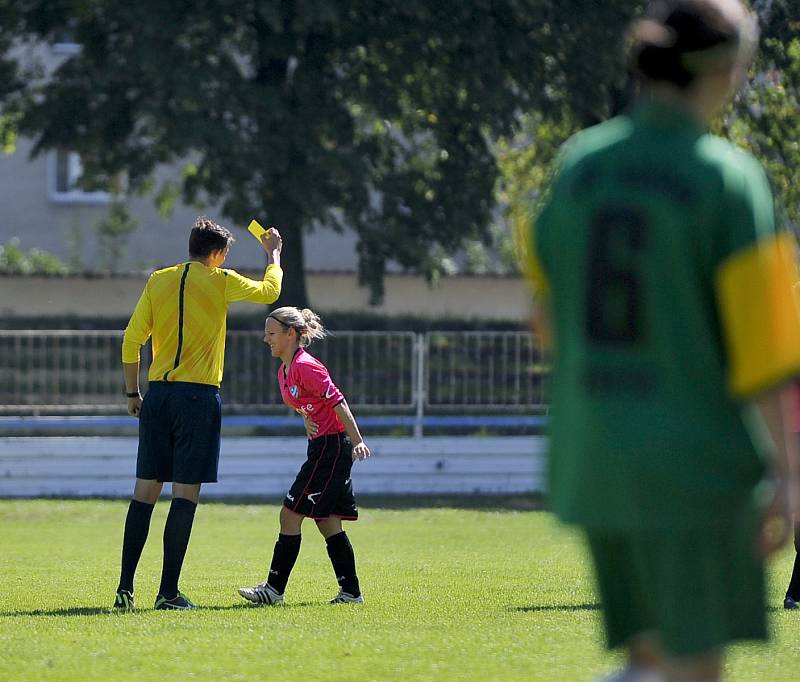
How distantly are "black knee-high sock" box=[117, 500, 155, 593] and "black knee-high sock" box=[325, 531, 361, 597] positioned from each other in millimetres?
968

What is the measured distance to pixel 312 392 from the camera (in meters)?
7.94

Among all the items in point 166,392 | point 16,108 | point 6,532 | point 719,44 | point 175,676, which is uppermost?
point 16,108

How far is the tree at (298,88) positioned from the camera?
63.7 ft

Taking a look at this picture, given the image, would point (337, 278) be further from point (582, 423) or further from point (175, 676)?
point (582, 423)

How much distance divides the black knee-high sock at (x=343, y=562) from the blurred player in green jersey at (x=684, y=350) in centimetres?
495

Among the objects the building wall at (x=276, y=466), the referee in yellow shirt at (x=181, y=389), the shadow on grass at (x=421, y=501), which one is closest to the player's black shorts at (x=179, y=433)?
the referee in yellow shirt at (x=181, y=389)

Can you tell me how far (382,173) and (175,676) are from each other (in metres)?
17.4

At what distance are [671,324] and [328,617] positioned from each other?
14.9ft

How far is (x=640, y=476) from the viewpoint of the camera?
304 centimetres

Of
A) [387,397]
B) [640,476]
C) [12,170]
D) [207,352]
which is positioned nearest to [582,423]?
[640,476]

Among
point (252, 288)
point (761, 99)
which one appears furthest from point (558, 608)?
point (761, 99)

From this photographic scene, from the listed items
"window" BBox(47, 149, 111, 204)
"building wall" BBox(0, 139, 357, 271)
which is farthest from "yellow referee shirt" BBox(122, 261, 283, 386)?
"window" BBox(47, 149, 111, 204)

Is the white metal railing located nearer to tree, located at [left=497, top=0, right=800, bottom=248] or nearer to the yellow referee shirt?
tree, located at [left=497, top=0, right=800, bottom=248]

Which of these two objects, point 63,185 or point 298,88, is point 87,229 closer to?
point 63,185
